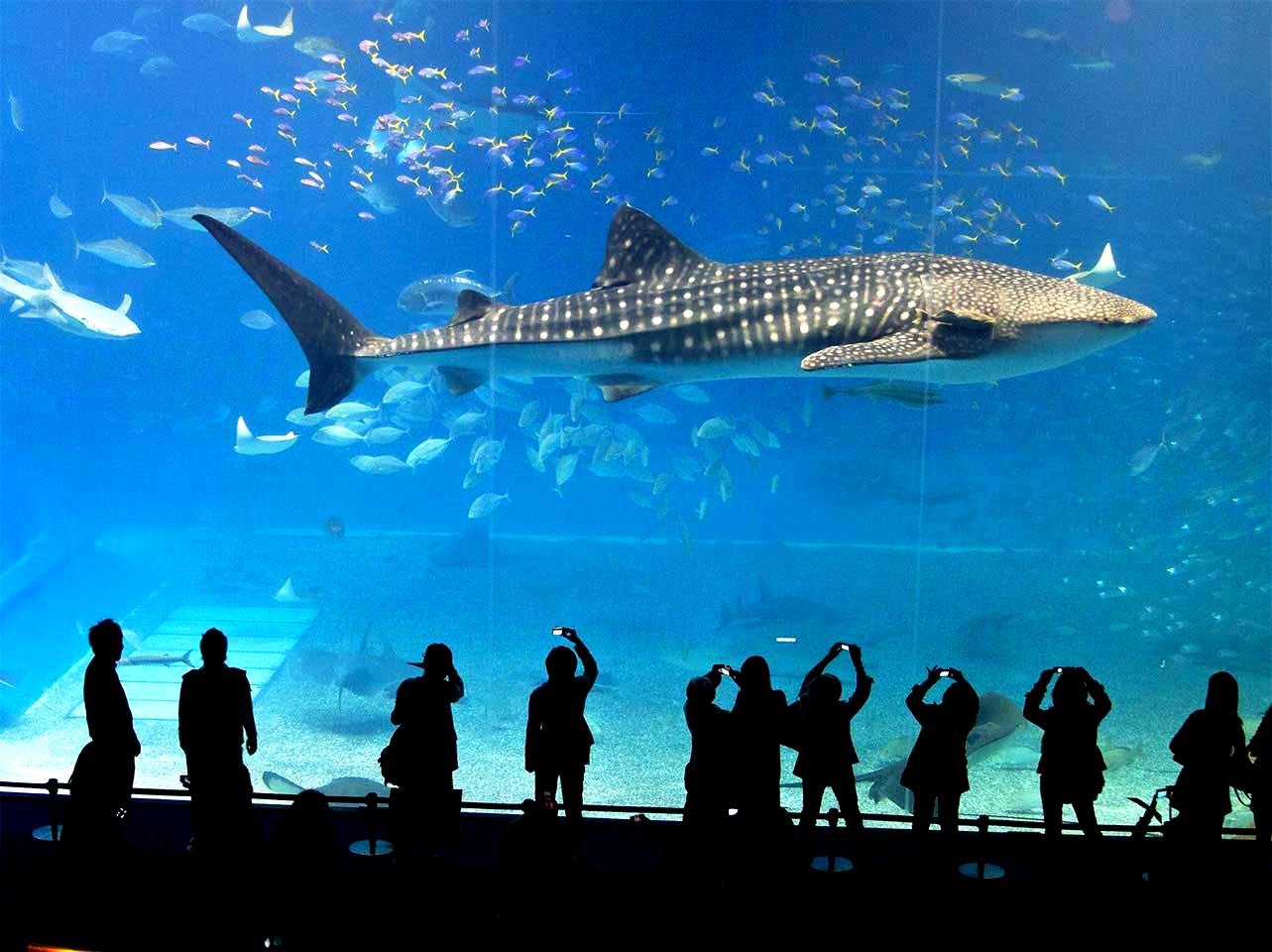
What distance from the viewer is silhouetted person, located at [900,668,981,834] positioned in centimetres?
363

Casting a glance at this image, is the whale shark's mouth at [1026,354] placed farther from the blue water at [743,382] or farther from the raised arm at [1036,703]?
the blue water at [743,382]

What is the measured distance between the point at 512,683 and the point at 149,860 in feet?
22.9

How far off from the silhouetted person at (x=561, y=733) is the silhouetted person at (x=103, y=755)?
1523mm

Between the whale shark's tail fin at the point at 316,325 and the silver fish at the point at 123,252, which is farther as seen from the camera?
the silver fish at the point at 123,252

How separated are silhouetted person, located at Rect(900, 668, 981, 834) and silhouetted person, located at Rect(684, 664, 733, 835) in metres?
0.69

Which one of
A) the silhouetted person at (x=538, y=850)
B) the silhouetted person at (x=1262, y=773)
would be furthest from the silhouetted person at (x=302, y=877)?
the silhouetted person at (x=1262, y=773)

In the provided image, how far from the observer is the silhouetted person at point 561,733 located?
3717mm

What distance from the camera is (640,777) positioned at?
7469mm

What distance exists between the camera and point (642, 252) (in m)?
6.62

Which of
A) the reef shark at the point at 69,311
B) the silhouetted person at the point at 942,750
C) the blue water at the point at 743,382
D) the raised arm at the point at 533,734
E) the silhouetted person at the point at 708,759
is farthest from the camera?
the blue water at the point at 743,382

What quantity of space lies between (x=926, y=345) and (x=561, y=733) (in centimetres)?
354

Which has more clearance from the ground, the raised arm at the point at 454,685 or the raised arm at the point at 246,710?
the raised arm at the point at 454,685

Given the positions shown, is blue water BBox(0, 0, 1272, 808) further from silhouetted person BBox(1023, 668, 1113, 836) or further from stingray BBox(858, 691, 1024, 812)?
silhouetted person BBox(1023, 668, 1113, 836)

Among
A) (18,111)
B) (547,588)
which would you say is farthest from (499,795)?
(18,111)
